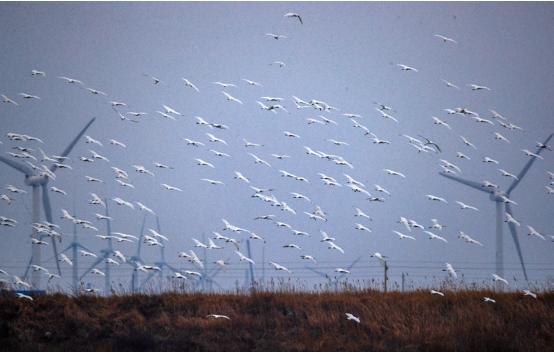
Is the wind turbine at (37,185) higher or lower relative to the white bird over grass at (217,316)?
higher

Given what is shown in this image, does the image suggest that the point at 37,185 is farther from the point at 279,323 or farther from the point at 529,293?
the point at 529,293

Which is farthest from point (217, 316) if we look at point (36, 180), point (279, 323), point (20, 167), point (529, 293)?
point (20, 167)

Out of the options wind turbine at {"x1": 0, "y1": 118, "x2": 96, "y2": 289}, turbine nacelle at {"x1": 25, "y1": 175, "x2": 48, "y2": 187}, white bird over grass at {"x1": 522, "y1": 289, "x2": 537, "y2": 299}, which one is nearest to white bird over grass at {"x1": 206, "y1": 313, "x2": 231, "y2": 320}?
white bird over grass at {"x1": 522, "y1": 289, "x2": 537, "y2": 299}

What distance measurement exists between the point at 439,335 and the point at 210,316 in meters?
8.26

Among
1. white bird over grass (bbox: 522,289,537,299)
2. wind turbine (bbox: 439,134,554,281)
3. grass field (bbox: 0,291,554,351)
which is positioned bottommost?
grass field (bbox: 0,291,554,351)

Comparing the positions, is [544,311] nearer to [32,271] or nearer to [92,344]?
[92,344]

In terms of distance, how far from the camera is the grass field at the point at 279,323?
44.8 meters

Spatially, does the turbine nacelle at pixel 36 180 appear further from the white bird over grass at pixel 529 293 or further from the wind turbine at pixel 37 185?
the white bird over grass at pixel 529 293

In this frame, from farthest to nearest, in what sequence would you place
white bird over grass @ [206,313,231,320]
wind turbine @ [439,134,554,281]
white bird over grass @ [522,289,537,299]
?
wind turbine @ [439,134,554,281] → white bird over grass @ [522,289,537,299] → white bird over grass @ [206,313,231,320]

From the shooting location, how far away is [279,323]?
4603 centimetres

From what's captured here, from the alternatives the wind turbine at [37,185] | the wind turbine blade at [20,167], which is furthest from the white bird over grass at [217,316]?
the wind turbine blade at [20,167]

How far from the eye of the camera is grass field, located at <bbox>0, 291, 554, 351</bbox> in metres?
44.8

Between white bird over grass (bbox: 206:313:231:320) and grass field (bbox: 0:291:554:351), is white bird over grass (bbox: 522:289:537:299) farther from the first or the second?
white bird over grass (bbox: 206:313:231:320)

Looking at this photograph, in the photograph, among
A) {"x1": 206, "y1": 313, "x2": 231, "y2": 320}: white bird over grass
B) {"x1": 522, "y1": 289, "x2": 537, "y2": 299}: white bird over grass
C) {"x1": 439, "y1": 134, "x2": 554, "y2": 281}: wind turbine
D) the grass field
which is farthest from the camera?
{"x1": 439, "y1": 134, "x2": 554, "y2": 281}: wind turbine
